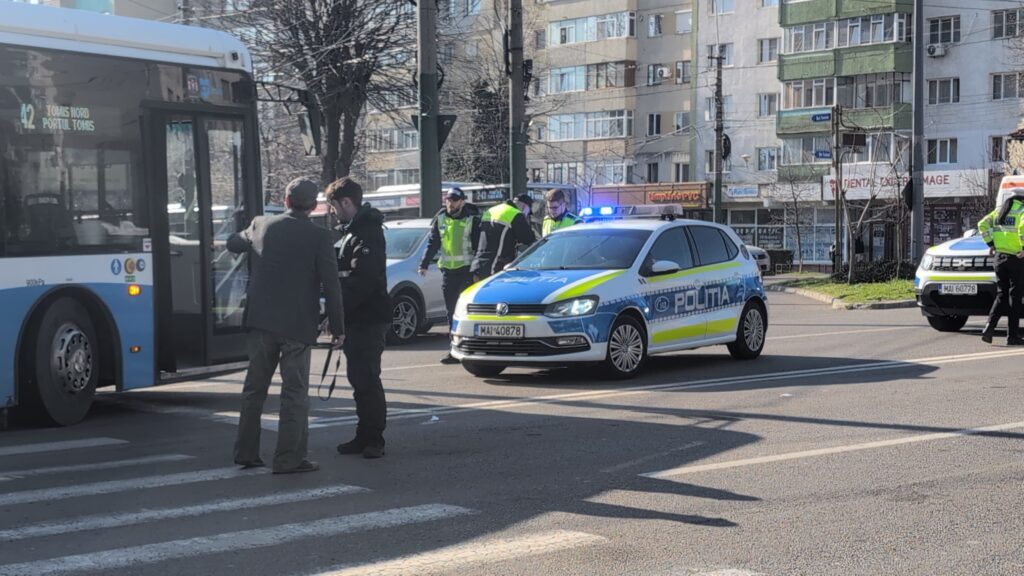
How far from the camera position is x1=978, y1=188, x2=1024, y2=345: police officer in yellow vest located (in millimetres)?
15836

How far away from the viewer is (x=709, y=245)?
14805mm

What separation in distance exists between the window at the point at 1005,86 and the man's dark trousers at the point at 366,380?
52.8 m

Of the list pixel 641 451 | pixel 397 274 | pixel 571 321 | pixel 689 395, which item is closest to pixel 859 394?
pixel 689 395

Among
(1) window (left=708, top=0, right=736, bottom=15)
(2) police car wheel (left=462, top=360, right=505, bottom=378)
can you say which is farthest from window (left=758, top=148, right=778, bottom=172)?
(2) police car wheel (left=462, top=360, right=505, bottom=378)

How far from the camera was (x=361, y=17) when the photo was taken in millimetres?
34969

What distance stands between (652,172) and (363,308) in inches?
2380

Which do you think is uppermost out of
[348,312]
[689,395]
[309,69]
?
[309,69]

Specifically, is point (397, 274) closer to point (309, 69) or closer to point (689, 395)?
point (689, 395)

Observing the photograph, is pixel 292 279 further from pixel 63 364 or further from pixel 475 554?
pixel 63 364

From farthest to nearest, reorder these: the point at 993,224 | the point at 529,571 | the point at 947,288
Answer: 1. the point at 947,288
2. the point at 993,224
3. the point at 529,571

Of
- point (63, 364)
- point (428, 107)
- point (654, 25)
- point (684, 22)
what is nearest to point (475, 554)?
point (63, 364)

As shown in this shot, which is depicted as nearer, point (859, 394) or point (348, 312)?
point (348, 312)

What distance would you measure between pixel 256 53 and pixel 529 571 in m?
30.6

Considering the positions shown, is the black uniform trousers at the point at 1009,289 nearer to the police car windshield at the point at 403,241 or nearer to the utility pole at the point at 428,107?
the police car windshield at the point at 403,241
